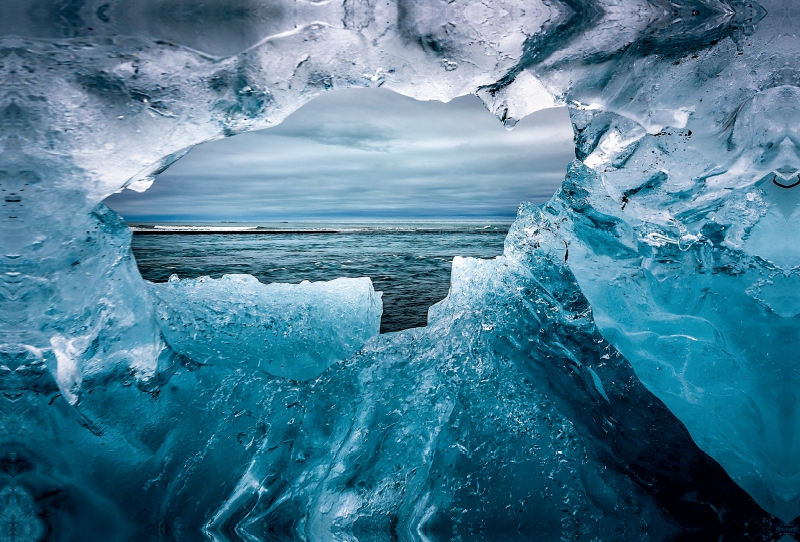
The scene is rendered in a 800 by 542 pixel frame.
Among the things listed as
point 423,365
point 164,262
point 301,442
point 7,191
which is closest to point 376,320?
point 423,365

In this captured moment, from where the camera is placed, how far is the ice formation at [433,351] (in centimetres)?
218

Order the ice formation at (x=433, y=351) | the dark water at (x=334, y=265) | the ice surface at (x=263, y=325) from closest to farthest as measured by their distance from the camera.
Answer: the ice formation at (x=433, y=351), the ice surface at (x=263, y=325), the dark water at (x=334, y=265)

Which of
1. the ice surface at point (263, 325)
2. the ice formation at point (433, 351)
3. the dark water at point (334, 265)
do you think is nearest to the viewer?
the ice formation at point (433, 351)

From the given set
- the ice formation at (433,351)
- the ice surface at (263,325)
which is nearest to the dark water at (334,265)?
the ice surface at (263,325)

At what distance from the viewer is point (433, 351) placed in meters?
2.76

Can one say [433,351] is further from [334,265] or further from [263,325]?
[334,265]

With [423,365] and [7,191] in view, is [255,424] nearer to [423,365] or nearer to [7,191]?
[423,365]

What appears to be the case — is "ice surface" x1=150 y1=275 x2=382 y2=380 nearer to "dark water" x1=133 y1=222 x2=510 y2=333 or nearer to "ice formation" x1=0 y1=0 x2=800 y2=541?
"ice formation" x1=0 y1=0 x2=800 y2=541

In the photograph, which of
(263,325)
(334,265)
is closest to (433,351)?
(263,325)

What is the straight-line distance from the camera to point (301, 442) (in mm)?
2445

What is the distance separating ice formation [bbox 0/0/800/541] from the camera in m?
2.18

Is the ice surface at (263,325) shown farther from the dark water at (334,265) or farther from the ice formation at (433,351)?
the dark water at (334,265)

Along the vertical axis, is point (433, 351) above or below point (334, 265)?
above

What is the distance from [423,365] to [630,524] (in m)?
1.27
